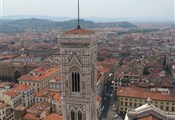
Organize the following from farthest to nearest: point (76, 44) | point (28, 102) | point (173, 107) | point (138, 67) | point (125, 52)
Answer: point (125, 52) < point (138, 67) < point (28, 102) < point (173, 107) < point (76, 44)

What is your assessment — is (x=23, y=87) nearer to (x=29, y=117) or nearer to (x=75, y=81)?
(x=29, y=117)

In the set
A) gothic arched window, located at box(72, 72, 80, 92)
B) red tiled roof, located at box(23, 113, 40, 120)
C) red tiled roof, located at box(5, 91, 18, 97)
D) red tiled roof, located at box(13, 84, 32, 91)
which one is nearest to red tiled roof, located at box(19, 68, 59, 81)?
red tiled roof, located at box(13, 84, 32, 91)

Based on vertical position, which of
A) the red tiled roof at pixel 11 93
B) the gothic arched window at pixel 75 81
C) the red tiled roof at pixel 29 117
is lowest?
the red tiled roof at pixel 29 117

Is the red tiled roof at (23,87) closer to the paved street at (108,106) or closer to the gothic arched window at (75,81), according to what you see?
the paved street at (108,106)

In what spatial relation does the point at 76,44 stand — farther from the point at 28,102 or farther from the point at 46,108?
the point at 28,102

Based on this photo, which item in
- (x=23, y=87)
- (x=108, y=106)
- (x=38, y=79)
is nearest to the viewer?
(x=23, y=87)

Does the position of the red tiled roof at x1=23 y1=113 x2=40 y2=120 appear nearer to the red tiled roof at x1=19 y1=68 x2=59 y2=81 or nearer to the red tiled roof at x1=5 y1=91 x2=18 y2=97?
the red tiled roof at x1=5 y1=91 x2=18 y2=97

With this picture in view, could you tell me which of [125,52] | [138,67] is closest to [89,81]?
[138,67]

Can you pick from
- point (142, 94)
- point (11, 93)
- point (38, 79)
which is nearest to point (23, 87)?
point (11, 93)

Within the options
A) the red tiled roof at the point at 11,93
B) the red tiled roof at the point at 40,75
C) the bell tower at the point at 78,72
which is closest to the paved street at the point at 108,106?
the red tiled roof at the point at 40,75
